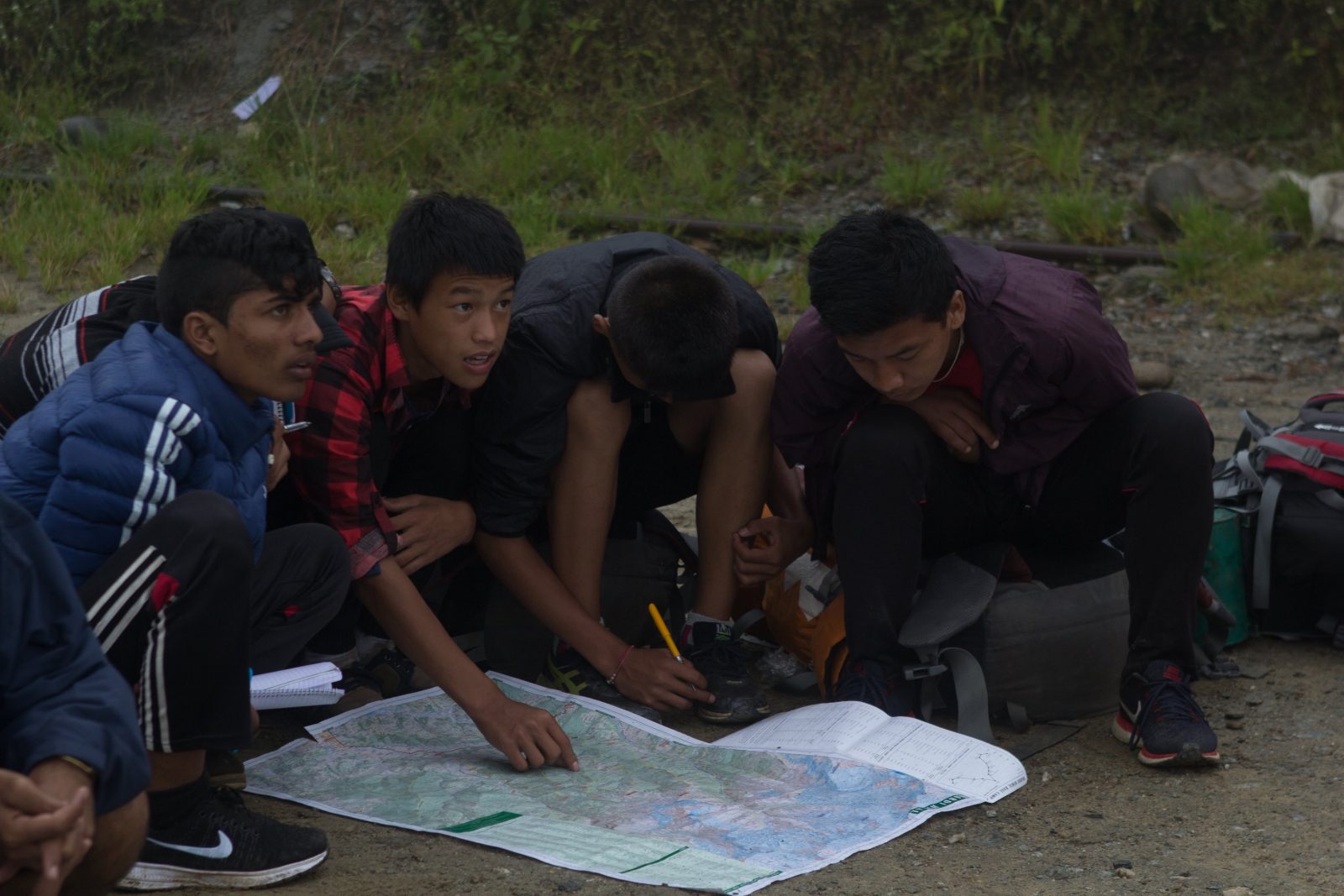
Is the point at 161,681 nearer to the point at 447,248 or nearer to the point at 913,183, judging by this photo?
the point at 447,248

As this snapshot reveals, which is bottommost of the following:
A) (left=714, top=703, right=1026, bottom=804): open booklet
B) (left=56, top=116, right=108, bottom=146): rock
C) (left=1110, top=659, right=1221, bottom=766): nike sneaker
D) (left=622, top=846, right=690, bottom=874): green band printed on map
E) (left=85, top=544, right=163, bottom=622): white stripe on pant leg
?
(left=1110, top=659, right=1221, bottom=766): nike sneaker

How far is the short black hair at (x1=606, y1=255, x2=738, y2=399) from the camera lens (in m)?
2.78

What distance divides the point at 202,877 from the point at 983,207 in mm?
5305

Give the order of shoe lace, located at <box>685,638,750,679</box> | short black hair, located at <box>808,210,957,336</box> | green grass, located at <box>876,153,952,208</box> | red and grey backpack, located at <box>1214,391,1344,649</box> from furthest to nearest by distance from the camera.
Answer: green grass, located at <box>876,153,952,208</box>, red and grey backpack, located at <box>1214,391,1344,649</box>, shoe lace, located at <box>685,638,750,679</box>, short black hair, located at <box>808,210,957,336</box>

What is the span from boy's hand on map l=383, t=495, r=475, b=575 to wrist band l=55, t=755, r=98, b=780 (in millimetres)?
1207

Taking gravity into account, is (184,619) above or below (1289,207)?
above

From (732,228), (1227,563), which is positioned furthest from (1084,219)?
(1227,563)

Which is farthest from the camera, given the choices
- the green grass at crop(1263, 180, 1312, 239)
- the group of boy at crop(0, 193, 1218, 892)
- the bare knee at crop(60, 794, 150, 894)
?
the green grass at crop(1263, 180, 1312, 239)

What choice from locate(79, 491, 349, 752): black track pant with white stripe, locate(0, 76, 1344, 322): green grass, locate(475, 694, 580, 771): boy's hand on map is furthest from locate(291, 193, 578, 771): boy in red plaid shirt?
locate(0, 76, 1344, 322): green grass

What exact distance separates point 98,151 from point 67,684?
5678 mm

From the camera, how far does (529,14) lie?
25.7 feet

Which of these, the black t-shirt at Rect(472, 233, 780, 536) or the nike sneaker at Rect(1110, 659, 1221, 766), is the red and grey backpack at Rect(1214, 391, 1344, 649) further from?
the black t-shirt at Rect(472, 233, 780, 536)

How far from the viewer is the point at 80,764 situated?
162 centimetres

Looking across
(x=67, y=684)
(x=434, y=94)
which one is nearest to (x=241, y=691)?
(x=67, y=684)
